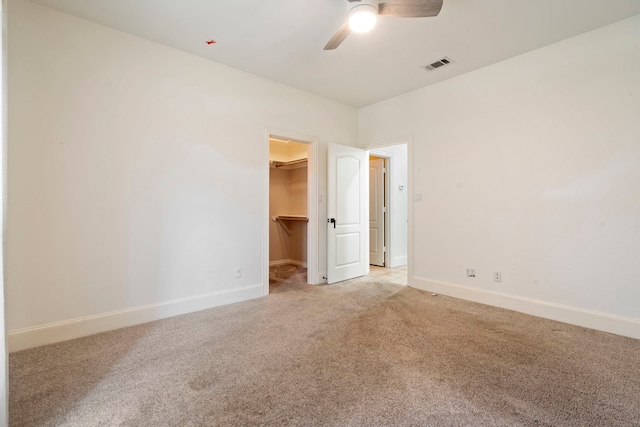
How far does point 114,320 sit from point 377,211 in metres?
4.45

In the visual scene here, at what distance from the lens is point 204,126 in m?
3.28

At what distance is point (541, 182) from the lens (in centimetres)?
307

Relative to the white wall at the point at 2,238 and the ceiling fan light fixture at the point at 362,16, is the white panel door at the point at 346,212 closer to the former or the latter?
the ceiling fan light fixture at the point at 362,16

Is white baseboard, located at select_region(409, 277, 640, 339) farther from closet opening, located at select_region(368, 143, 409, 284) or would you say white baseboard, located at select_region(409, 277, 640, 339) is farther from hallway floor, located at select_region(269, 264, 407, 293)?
closet opening, located at select_region(368, 143, 409, 284)

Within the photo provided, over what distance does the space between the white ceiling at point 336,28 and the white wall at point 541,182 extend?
1.03 feet

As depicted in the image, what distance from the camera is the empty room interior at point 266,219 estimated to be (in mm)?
1806

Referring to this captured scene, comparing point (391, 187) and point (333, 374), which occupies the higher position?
point (391, 187)

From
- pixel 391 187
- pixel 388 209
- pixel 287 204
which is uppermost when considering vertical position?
pixel 391 187

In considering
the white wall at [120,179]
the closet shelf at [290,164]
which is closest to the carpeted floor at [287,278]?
the white wall at [120,179]

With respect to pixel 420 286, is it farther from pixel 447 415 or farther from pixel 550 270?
pixel 447 415

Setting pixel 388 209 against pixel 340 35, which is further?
pixel 388 209

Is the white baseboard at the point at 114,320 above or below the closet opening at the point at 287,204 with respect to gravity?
below

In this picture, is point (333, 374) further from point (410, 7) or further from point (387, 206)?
point (387, 206)

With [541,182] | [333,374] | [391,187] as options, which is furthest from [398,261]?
[333,374]
